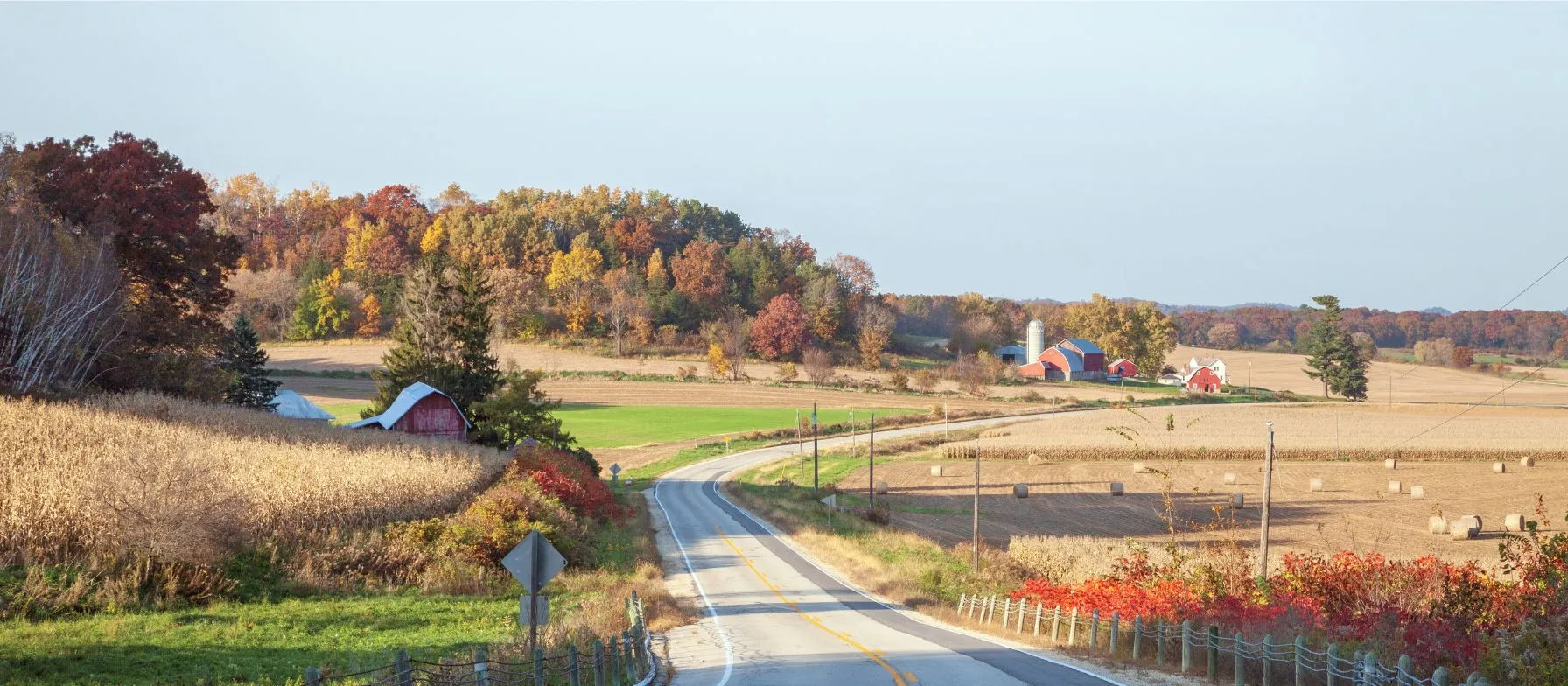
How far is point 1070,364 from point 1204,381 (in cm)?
1659

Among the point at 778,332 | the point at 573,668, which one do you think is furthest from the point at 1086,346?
the point at 573,668

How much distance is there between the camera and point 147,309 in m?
41.3

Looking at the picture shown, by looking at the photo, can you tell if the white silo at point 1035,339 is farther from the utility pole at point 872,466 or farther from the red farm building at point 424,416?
the red farm building at point 424,416

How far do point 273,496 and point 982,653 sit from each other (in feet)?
53.8

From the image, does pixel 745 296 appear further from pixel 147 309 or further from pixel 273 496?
pixel 273 496

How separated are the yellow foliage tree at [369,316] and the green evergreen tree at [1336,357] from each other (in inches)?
4295

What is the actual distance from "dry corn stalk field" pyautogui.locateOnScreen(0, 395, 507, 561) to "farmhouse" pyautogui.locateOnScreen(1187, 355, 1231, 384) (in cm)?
12103

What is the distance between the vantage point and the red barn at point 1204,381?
134 metres

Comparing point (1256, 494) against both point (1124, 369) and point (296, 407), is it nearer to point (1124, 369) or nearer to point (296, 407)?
point (296, 407)

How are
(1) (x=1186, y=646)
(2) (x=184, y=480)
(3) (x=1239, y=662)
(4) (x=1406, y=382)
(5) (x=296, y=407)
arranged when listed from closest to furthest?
1. (3) (x=1239, y=662)
2. (1) (x=1186, y=646)
3. (2) (x=184, y=480)
4. (5) (x=296, y=407)
5. (4) (x=1406, y=382)

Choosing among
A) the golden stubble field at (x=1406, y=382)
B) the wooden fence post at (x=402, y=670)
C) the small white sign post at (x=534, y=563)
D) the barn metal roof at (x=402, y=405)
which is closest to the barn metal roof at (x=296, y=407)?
the barn metal roof at (x=402, y=405)

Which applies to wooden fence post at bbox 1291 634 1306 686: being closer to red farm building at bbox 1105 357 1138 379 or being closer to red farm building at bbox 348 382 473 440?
red farm building at bbox 348 382 473 440

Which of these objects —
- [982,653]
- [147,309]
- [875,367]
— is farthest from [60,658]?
[875,367]

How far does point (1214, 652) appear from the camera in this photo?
1722 cm
